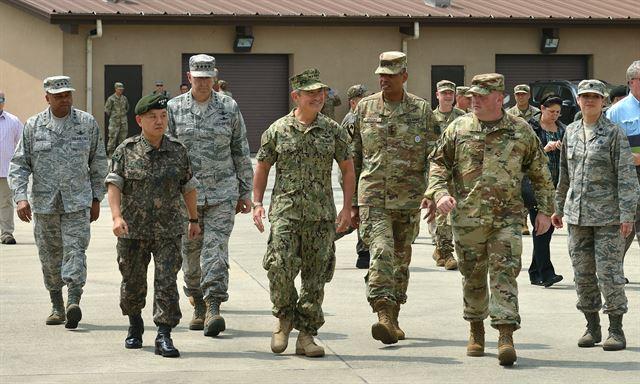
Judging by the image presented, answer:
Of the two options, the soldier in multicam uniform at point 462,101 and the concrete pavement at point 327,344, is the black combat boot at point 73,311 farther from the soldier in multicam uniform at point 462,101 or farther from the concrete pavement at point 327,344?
the soldier in multicam uniform at point 462,101

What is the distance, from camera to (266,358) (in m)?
9.43

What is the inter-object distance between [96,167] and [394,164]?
252cm

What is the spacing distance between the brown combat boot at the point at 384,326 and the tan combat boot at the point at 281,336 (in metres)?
0.57

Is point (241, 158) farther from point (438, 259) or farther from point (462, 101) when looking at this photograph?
point (462, 101)

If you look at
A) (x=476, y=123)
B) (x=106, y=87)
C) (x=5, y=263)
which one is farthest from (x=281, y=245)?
(x=106, y=87)

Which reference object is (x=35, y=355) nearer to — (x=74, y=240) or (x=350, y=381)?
(x=74, y=240)

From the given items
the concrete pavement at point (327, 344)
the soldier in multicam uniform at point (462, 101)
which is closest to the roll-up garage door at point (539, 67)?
the soldier in multicam uniform at point (462, 101)

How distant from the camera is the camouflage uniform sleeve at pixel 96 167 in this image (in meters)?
11.2

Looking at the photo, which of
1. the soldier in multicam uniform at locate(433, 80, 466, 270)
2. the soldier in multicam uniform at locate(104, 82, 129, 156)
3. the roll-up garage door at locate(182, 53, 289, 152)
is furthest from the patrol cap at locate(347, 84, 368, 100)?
the roll-up garage door at locate(182, 53, 289, 152)

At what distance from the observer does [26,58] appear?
116 feet

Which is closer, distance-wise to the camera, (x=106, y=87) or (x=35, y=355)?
(x=35, y=355)

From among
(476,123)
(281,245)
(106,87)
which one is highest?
(106,87)

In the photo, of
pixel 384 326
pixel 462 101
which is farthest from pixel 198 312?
pixel 462 101

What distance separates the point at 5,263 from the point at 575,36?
2664 cm
